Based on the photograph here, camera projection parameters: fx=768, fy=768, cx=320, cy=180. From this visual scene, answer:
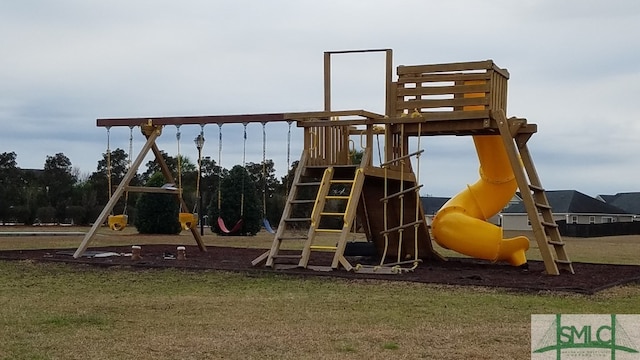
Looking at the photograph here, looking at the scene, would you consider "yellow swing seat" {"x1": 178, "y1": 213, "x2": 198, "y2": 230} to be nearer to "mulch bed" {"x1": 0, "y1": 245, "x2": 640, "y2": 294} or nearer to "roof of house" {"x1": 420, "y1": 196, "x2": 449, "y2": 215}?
A: "mulch bed" {"x1": 0, "y1": 245, "x2": 640, "y2": 294}

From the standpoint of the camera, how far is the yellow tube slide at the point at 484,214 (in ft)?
45.0

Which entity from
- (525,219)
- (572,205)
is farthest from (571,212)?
(525,219)

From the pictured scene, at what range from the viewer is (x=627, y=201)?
228 ft

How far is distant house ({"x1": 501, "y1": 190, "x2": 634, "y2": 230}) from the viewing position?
2326 inches

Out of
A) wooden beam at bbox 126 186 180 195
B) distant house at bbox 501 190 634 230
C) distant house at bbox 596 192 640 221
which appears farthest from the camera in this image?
distant house at bbox 596 192 640 221

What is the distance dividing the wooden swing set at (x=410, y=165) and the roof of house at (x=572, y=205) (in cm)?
4647

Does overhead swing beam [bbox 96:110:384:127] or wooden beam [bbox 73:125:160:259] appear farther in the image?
wooden beam [bbox 73:125:160:259]

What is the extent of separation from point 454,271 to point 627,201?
62.1m

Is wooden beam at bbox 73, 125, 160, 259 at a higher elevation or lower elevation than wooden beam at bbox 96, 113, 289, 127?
lower

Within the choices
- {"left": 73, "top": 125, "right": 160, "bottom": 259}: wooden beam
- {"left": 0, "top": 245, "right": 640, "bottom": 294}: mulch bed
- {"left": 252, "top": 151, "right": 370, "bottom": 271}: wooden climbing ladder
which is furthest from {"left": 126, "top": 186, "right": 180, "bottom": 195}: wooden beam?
{"left": 252, "top": 151, "right": 370, "bottom": 271}: wooden climbing ladder

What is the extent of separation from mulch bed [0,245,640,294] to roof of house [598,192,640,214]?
5709 cm

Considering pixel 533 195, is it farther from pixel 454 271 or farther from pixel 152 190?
pixel 152 190

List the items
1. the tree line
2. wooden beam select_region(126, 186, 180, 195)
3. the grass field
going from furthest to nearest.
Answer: the tree line < wooden beam select_region(126, 186, 180, 195) < the grass field

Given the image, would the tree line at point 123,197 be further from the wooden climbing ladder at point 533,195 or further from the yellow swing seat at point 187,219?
the wooden climbing ladder at point 533,195
